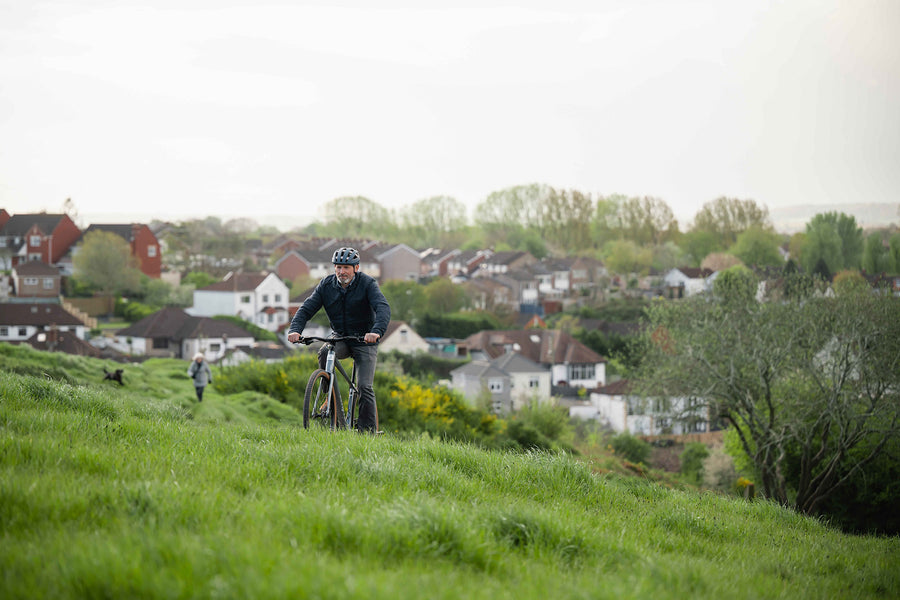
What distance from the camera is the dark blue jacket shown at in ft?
29.5

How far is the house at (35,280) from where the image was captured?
6738 centimetres

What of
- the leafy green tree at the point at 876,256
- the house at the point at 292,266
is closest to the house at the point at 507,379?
the leafy green tree at the point at 876,256

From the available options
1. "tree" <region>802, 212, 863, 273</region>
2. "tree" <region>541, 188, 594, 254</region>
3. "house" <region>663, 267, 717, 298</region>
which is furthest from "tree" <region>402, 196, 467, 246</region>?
"tree" <region>802, 212, 863, 273</region>

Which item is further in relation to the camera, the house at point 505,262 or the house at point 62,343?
the house at point 505,262

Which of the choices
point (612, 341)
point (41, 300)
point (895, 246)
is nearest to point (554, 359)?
point (612, 341)

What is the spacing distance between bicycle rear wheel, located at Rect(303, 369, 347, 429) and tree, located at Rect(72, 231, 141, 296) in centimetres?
6935

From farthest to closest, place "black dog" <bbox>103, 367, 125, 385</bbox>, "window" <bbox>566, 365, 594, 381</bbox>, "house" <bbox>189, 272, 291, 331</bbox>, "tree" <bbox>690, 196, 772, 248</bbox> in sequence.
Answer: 1. "tree" <bbox>690, 196, 772, 248</bbox>
2. "house" <bbox>189, 272, 291, 331</bbox>
3. "window" <bbox>566, 365, 594, 381</bbox>
4. "black dog" <bbox>103, 367, 125, 385</bbox>

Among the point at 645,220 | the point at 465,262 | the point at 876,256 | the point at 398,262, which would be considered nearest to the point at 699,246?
the point at 645,220

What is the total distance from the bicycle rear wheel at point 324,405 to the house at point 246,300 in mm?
70470

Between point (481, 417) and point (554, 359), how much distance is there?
51103 millimetres

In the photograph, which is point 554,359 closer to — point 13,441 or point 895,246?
point 895,246

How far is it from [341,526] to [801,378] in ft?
81.2

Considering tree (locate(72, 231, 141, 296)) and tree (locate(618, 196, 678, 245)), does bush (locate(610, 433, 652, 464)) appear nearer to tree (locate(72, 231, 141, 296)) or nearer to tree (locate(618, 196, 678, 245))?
tree (locate(72, 231, 141, 296))

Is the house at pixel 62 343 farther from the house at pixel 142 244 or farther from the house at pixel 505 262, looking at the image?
the house at pixel 505 262
